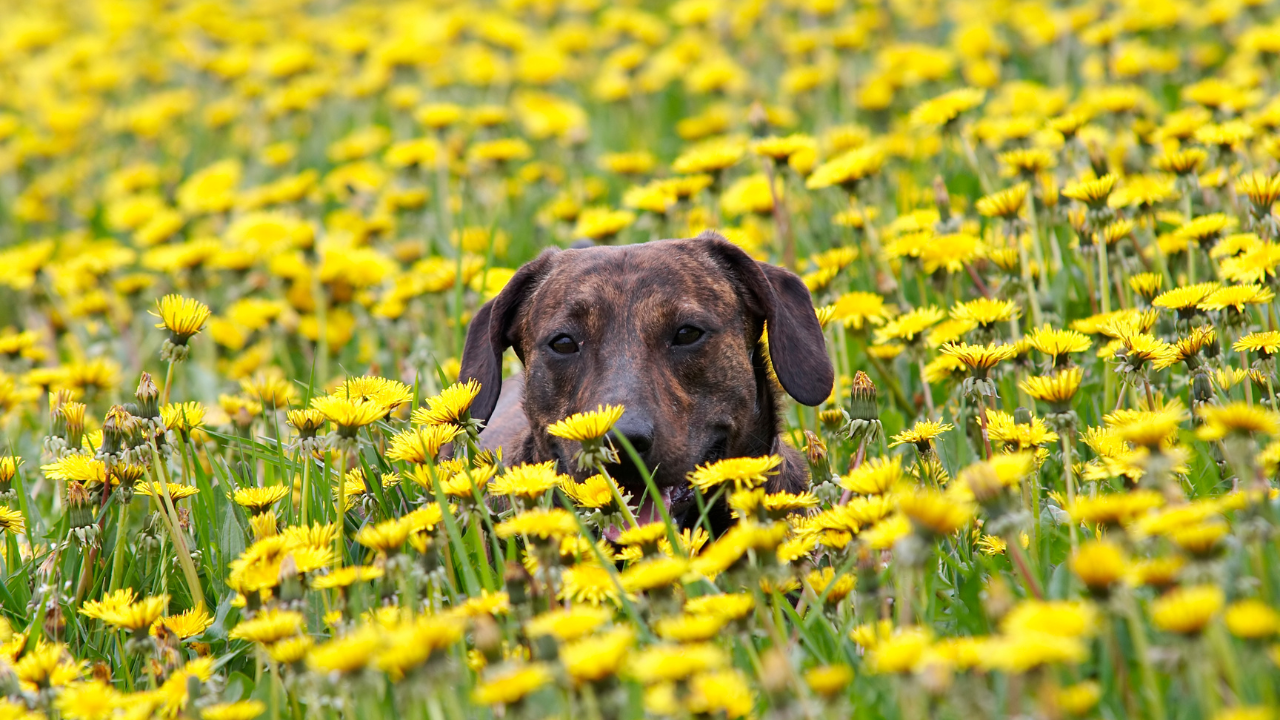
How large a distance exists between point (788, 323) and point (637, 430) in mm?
829

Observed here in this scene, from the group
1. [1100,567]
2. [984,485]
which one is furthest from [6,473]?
[1100,567]

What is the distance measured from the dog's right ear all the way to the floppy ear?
0.59m

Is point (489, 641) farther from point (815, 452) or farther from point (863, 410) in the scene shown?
point (863, 410)

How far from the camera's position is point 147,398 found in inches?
123

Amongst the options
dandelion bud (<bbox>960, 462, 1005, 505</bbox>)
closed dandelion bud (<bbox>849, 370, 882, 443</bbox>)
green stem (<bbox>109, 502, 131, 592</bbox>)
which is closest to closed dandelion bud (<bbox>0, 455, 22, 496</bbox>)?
green stem (<bbox>109, 502, 131, 592</bbox>)

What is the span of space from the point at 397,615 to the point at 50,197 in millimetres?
7787

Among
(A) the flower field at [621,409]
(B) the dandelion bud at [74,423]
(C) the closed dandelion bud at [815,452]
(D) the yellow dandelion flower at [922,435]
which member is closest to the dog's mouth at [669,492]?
(A) the flower field at [621,409]

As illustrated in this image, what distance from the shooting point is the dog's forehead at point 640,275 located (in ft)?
13.0

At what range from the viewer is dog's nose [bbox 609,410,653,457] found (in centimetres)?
340

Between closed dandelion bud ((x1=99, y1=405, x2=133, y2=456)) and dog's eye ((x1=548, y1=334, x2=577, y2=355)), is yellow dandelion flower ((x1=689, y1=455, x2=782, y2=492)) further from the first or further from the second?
closed dandelion bud ((x1=99, y1=405, x2=133, y2=456))

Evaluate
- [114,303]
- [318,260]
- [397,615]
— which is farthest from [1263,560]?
[114,303]

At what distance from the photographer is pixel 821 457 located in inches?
128

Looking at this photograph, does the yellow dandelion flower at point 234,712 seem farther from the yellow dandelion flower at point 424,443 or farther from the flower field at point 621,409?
the yellow dandelion flower at point 424,443

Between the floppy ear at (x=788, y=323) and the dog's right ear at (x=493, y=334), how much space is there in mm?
594
